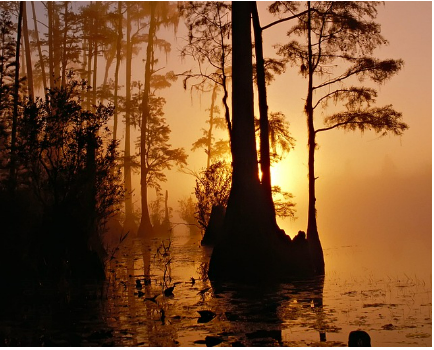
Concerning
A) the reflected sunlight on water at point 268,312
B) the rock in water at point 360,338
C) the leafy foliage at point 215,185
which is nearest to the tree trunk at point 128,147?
the leafy foliage at point 215,185

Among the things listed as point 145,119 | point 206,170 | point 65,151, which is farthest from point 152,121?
point 65,151

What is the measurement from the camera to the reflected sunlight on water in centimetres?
660

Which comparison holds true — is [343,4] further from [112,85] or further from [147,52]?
[112,85]

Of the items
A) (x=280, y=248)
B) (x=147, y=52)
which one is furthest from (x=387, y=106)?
(x=147, y=52)

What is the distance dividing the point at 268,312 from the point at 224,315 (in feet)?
2.33

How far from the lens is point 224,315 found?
798 cm

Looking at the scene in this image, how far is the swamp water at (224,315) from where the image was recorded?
657 centimetres

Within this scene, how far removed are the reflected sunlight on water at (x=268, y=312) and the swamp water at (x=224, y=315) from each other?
13 millimetres

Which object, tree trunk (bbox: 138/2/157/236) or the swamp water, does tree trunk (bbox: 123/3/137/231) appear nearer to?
tree trunk (bbox: 138/2/157/236)

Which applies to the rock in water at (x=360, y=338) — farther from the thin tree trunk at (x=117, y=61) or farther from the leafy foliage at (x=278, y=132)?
the thin tree trunk at (x=117, y=61)

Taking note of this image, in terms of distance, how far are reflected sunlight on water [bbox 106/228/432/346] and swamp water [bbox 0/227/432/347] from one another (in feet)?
0.04

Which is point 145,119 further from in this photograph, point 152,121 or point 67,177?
point 67,177

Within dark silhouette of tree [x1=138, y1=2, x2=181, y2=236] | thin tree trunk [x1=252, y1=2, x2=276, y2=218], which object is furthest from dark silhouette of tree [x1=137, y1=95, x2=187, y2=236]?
thin tree trunk [x1=252, y1=2, x2=276, y2=218]

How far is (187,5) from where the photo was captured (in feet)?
73.0
